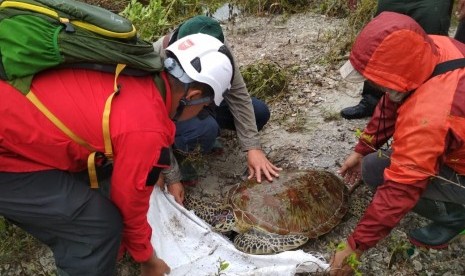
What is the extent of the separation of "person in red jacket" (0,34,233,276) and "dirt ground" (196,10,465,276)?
1.10 meters

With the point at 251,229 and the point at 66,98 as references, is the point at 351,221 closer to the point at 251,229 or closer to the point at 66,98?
the point at 251,229

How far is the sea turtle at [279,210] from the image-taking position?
2513 mm

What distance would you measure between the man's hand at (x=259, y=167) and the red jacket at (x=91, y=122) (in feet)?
3.38

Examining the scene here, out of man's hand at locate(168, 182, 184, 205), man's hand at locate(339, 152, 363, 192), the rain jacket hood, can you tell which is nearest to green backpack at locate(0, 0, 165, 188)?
the rain jacket hood

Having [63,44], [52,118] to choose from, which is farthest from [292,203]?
[63,44]

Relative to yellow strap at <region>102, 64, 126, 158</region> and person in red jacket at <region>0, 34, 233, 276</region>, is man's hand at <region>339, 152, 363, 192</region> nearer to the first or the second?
person in red jacket at <region>0, 34, 233, 276</region>

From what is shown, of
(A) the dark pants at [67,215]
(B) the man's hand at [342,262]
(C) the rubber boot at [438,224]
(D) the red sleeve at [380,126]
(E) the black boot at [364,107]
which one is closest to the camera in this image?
(A) the dark pants at [67,215]

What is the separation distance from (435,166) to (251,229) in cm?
105

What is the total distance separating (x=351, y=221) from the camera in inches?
105

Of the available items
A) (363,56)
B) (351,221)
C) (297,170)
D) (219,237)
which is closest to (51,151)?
(219,237)

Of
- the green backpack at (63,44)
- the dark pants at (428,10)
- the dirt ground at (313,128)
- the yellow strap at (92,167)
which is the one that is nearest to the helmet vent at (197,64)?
the green backpack at (63,44)

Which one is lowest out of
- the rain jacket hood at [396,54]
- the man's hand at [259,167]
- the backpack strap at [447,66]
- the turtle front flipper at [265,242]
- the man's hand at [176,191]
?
the turtle front flipper at [265,242]

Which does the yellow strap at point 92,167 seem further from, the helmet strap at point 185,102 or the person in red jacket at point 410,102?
the person in red jacket at point 410,102

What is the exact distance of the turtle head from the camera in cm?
262
